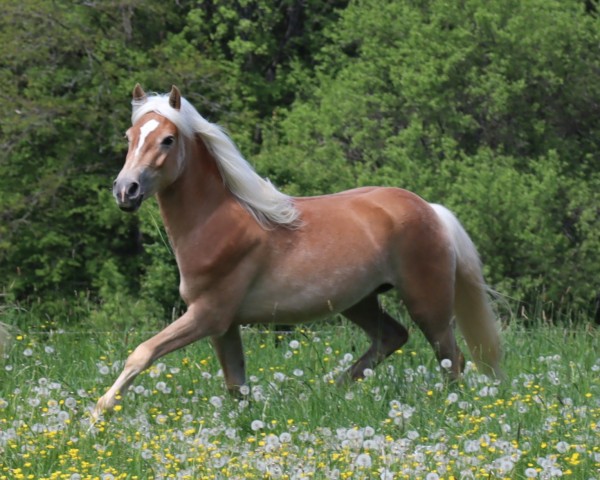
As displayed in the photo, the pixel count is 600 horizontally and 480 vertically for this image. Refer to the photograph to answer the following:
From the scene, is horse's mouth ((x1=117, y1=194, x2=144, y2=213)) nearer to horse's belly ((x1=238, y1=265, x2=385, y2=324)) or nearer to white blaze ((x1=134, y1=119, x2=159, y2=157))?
white blaze ((x1=134, y1=119, x2=159, y2=157))

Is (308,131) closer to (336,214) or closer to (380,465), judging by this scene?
(336,214)

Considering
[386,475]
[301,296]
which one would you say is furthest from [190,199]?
[386,475]

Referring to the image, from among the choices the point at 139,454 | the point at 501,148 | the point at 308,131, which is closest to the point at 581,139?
the point at 501,148

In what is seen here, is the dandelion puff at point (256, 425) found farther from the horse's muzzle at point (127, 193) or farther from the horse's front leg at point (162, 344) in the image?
the horse's muzzle at point (127, 193)

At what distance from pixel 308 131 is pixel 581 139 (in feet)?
13.8

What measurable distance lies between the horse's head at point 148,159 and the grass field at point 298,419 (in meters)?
0.98

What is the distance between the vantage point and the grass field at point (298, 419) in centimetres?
484

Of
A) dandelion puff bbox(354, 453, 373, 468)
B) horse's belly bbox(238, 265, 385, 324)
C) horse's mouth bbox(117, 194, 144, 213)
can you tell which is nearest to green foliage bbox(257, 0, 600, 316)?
horse's belly bbox(238, 265, 385, 324)

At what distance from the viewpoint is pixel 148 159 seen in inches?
245

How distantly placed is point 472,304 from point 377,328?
1.83 feet

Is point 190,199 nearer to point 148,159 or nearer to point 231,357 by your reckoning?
point 148,159

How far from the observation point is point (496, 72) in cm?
1888

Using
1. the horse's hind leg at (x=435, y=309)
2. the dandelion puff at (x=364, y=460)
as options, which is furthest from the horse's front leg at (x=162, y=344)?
the dandelion puff at (x=364, y=460)

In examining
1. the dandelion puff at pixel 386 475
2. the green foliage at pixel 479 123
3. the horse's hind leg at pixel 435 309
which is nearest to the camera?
the dandelion puff at pixel 386 475
